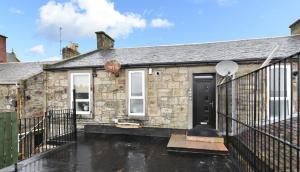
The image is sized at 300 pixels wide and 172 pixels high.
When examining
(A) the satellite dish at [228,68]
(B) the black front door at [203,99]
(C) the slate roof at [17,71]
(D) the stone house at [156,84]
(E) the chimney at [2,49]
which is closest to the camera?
(A) the satellite dish at [228,68]

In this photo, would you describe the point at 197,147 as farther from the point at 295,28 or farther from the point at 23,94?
the point at 23,94

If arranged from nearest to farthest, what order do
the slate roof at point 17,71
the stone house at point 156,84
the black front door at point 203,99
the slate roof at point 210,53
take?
1. the slate roof at point 210,53
2. the stone house at point 156,84
3. the black front door at point 203,99
4. the slate roof at point 17,71

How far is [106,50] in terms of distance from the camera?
12.6 meters

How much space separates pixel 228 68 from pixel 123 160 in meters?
→ 4.37

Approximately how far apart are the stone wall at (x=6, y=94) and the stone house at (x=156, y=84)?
4609 millimetres

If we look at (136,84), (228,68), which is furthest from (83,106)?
(228,68)

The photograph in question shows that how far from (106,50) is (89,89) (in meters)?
4.00

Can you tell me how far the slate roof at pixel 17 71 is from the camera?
13381 millimetres

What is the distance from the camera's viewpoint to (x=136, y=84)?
28.8ft

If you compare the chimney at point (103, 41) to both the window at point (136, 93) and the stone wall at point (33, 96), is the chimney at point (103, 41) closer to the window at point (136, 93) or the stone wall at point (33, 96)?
the stone wall at point (33, 96)

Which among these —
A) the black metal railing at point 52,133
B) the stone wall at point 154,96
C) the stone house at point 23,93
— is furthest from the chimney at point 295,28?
the stone house at point 23,93

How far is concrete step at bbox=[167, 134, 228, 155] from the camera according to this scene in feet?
18.6

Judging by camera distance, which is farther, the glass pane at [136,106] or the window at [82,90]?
the window at [82,90]

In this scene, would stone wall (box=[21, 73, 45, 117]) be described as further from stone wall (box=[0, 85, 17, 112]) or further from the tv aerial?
the tv aerial
